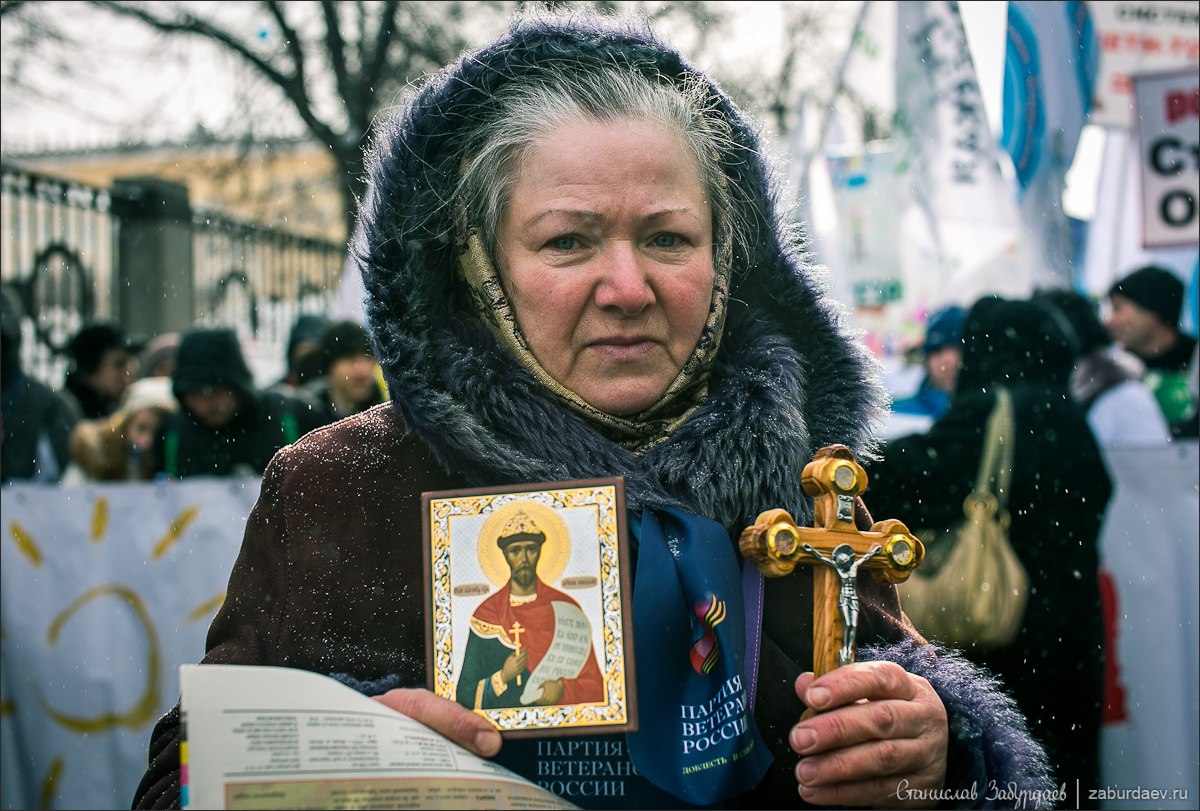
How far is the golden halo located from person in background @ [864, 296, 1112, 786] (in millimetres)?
2434

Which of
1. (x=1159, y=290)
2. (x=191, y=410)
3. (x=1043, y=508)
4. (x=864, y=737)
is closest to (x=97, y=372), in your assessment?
(x=191, y=410)

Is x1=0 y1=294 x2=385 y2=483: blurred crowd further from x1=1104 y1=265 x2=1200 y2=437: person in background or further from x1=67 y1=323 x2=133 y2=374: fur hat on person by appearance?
x1=1104 y1=265 x2=1200 y2=437: person in background

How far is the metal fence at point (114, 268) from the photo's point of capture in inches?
308

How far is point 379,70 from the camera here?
8789 millimetres

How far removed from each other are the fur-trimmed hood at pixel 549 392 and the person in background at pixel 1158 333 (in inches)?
149

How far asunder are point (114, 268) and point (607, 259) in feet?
25.1

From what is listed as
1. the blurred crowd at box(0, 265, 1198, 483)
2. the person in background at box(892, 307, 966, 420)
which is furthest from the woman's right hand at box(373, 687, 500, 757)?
the person in background at box(892, 307, 966, 420)

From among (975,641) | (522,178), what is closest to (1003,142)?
(975,641)

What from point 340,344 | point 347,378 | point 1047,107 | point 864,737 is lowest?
point 864,737

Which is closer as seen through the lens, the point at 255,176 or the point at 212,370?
the point at 212,370

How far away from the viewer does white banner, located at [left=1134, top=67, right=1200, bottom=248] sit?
5.20 metres

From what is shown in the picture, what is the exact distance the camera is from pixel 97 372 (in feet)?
20.3

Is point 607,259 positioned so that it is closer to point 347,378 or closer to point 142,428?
point 347,378

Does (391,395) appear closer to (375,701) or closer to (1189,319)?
(375,701)
